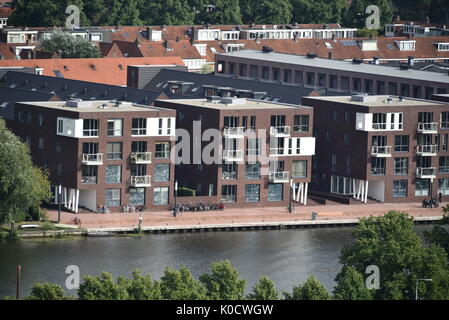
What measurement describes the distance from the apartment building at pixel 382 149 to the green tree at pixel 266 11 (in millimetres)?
83473

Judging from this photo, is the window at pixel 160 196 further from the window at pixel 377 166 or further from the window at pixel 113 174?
the window at pixel 377 166

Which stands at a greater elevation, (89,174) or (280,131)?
(280,131)

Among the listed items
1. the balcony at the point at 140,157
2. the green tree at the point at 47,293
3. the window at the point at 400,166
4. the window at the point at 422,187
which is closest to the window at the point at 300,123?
the window at the point at 400,166

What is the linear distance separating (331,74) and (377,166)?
2612cm

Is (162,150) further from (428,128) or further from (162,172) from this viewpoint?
(428,128)

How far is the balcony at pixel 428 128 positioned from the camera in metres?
105

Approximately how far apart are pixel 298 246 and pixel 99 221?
11.0m

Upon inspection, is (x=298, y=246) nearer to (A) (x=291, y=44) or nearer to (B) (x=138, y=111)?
(B) (x=138, y=111)

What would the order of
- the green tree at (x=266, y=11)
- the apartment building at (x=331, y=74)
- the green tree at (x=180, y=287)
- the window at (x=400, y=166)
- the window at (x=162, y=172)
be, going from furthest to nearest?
the green tree at (x=266, y=11), the apartment building at (x=331, y=74), the window at (x=400, y=166), the window at (x=162, y=172), the green tree at (x=180, y=287)

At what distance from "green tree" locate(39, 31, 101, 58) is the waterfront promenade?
156 ft

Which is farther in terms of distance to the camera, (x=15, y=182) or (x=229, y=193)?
(x=229, y=193)

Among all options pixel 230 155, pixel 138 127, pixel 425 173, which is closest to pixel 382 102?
pixel 425 173

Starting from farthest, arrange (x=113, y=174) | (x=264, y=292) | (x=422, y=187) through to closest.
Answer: (x=422, y=187) < (x=113, y=174) < (x=264, y=292)

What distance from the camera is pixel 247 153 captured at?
101m
